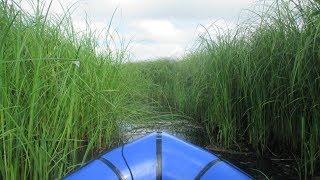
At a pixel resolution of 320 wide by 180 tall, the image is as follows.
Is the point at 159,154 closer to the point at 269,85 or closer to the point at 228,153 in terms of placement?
the point at 269,85

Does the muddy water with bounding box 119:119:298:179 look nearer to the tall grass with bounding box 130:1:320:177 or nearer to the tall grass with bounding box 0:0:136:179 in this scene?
the tall grass with bounding box 130:1:320:177

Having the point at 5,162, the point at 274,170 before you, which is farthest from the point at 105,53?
the point at 5,162

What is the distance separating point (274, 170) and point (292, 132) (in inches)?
16.8

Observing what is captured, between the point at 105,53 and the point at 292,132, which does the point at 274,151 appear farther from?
the point at 105,53

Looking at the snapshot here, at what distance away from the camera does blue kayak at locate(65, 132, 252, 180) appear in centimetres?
226

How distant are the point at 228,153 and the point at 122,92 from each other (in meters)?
1.36

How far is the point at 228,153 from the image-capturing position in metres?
4.86

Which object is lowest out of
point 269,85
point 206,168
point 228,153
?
point 228,153

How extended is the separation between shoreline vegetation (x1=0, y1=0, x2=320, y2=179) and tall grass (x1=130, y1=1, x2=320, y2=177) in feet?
0.04

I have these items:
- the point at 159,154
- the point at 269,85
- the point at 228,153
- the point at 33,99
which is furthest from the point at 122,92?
the point at 159,154

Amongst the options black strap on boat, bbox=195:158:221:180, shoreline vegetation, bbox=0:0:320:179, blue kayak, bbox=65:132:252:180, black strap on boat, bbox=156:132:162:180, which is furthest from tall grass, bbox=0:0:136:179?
black strap on boat, bbox=195:158:221:180

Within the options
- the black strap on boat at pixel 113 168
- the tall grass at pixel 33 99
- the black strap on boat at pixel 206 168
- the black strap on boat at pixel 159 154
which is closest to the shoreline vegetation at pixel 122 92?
the tall grass at pixel 33 99

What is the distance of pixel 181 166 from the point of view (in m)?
2.30

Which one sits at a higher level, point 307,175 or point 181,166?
point 181,166
